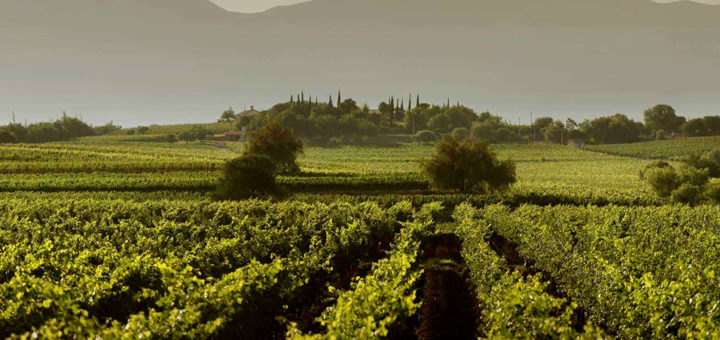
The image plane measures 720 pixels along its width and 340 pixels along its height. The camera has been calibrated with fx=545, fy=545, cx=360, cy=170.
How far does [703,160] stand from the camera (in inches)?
3487

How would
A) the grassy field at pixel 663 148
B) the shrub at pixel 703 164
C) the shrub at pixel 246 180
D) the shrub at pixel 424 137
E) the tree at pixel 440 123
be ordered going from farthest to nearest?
the tree at pixel 440 123
the shrub at pixel 424 137
the grassy field at pixel 663 148
the shrub at pixel 703 164
the shrub at pixel 246 180

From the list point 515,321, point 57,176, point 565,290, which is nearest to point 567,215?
point 565,290

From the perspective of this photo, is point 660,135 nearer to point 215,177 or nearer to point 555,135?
point 555,135

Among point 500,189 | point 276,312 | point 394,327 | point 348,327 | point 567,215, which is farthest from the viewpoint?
point 500,189

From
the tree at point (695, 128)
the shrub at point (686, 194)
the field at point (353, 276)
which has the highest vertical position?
the tree at point (695, 128)

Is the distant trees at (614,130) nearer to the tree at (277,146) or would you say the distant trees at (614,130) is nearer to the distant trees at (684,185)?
the distant trees at (684,185)

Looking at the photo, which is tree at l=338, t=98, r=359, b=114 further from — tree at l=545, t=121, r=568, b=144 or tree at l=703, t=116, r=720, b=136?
tree at l=703, t=116, r=720, b=136

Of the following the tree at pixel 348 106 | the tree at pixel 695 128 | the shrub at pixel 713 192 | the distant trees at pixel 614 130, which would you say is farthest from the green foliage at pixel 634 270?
the tree at pixel 695 128

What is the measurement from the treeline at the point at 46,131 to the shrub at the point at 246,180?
310 feet

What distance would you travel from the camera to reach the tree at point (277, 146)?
67.9 meters

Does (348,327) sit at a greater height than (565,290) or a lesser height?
greater

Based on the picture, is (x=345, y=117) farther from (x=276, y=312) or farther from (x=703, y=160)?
(x=276, y=312)

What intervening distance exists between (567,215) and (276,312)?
2368 centimetres

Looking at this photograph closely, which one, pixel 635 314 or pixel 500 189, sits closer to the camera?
pixel 635 314
